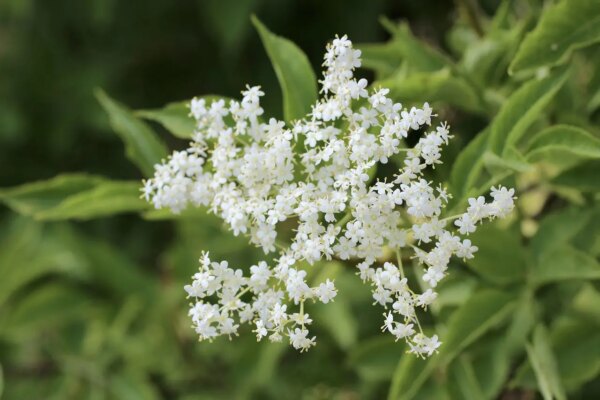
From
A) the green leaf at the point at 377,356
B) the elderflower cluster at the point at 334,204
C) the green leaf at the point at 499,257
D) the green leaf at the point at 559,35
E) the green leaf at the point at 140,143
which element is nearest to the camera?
the elderflower cluster at the point at 334,204

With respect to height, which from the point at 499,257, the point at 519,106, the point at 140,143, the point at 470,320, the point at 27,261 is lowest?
the point at 470,320

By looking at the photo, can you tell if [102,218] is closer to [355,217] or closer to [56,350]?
[56,350]

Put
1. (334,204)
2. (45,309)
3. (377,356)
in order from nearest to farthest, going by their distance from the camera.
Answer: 1. (334,204)
2. (377,356)
3. (45,309)

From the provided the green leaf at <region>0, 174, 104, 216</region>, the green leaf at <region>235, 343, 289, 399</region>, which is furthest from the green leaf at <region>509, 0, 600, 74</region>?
the green leaf at <region>235, 343, 289, 399</region>

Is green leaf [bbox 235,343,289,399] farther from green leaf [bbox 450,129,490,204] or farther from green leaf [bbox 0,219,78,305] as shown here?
green leaf [bbox 450,129,490,204]

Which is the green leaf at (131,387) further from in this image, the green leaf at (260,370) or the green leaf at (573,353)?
the green leaf at (573,353)

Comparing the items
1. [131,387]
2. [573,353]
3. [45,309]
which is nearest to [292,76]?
[573,353]

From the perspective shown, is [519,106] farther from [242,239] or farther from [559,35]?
[242,239]

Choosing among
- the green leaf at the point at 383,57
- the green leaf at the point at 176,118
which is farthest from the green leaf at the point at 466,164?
the green leaf at the point at 176,118
